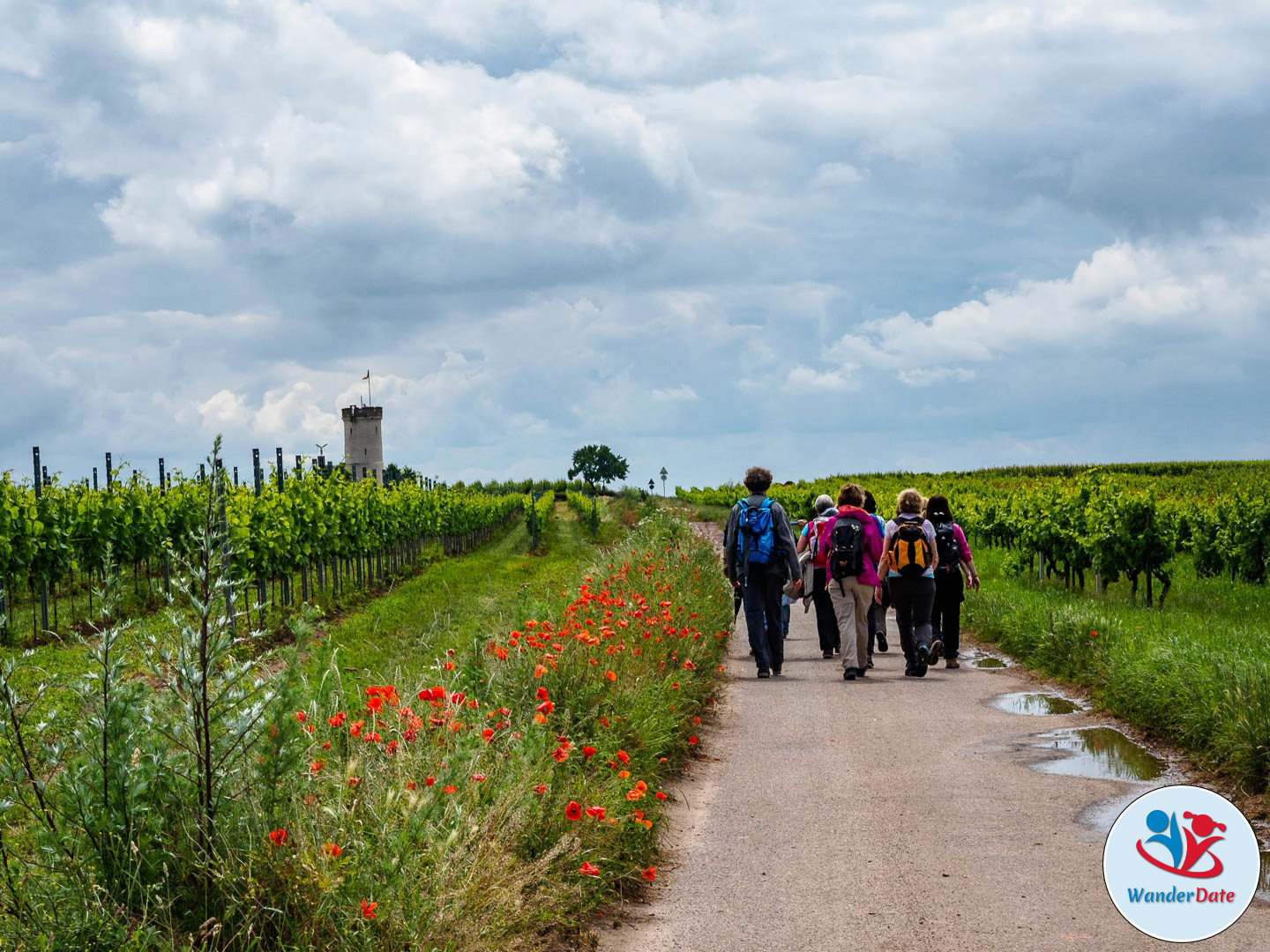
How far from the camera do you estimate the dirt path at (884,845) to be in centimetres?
476

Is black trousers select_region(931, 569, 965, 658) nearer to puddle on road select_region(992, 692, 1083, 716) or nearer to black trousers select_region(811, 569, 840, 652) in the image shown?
black trousers select_region(811, 569, 840, 652)

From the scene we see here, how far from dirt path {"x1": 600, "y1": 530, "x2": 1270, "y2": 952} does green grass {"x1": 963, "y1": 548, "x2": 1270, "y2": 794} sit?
0.68m

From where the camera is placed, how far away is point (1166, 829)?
15.8ft

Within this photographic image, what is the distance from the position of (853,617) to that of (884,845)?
5893 mm

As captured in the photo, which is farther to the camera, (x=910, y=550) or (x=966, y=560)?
(x=966, y=560)

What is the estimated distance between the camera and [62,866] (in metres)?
3.74

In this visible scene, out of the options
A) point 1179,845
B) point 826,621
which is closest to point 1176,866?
point 1179,845

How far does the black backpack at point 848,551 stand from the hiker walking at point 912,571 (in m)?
0.28

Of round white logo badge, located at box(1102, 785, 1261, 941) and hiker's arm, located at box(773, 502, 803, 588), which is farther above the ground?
hiker's arm, located at box(773, 502, 803, 588)

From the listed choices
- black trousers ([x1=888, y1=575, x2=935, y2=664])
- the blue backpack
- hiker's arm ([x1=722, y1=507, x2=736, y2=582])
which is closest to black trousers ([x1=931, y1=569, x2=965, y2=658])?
black trousers ([x1=888, y1=575, x2=935, y2=664])

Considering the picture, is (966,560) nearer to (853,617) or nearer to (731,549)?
(853,617)

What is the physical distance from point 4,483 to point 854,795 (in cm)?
1592

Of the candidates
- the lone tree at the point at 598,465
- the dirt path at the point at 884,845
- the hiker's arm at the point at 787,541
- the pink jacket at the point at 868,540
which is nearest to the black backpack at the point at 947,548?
the pink jacket at the point at 868,540

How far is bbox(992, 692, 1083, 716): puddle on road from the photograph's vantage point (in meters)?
9.76
